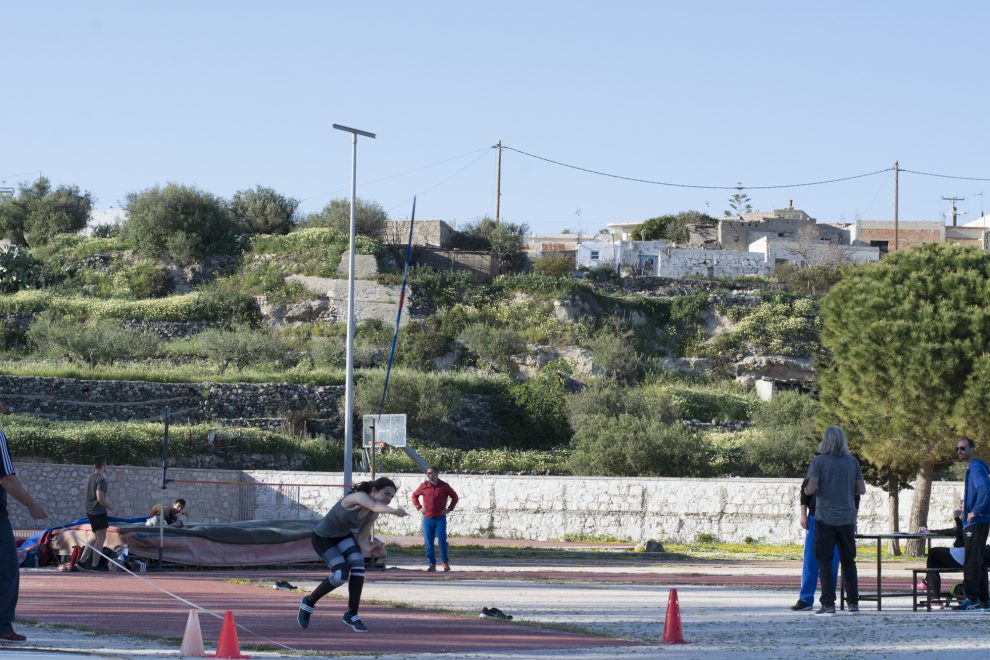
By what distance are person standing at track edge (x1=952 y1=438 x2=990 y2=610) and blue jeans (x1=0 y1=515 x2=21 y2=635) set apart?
956cm

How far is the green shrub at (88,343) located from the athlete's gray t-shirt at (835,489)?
40.3 m

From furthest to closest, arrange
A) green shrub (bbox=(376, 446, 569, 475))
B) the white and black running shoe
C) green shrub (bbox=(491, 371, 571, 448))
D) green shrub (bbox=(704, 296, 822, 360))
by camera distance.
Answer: green shrub (bbox=(704, 296, 822, 360)), green shrub (bbox=(491, 371, 571, 448)), green shrub (bbox=(376, 446, 569, 475)), the white and black running shoe

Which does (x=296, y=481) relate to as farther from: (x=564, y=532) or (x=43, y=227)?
(x=43, y=227)

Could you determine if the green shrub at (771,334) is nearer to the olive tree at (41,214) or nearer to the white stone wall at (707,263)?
the white stone wall at (707,263)

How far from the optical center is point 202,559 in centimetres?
2045

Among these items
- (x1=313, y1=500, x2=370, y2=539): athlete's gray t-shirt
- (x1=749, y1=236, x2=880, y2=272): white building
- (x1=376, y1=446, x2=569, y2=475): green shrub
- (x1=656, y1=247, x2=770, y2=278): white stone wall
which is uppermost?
(x1=749, y1=236, x2=880, y2=272): white building

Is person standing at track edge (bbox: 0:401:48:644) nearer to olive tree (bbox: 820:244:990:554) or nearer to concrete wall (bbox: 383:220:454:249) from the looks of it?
olive tree (bbox: 820:244:990:554)

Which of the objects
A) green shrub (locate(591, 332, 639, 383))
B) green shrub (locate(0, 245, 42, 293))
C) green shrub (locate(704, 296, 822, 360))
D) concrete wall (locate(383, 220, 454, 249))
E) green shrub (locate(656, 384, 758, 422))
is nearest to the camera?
green shrub (locate(656, 384, 758, 422))

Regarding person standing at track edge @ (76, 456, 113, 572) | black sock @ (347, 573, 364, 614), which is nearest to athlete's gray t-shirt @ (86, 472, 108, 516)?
person standing at track edge @ (76, 456, 113, 572)

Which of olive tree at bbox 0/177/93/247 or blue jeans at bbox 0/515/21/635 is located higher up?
olive tree at bbox 0/177/93/247

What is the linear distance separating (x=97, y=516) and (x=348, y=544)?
9293 millimetres

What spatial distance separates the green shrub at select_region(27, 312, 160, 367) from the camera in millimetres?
50375

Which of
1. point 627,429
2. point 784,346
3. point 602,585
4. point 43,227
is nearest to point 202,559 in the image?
point 602,585

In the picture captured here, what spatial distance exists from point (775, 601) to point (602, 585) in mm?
3684
